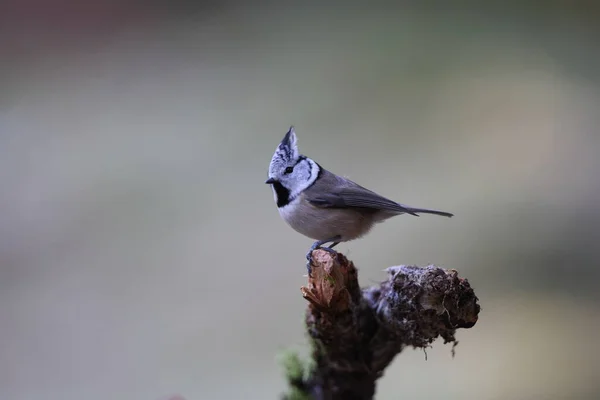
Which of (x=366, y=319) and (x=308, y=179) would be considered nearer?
(x=366, y=319)

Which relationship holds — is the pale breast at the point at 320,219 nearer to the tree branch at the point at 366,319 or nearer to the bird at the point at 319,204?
the bird at the point at 319,204

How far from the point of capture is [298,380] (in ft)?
5.06

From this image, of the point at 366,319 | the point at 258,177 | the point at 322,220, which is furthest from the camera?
the point at 258,177

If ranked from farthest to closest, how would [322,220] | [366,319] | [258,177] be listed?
1. [258,177]
2. [322,220]
3. [366,319]

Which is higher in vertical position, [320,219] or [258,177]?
[258,177]

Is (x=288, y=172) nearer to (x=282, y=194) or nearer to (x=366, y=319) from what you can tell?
(x=282, y=194)

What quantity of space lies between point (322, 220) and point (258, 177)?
2.03 meters

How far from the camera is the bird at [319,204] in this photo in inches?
60.4

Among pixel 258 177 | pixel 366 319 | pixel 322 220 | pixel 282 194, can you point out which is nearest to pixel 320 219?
pixel 322 220

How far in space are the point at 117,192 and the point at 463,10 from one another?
A: 284cm

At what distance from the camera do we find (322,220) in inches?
60.2

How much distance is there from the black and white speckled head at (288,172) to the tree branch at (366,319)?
0.30 meters

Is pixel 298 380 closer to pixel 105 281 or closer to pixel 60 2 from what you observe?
pixel 105 281

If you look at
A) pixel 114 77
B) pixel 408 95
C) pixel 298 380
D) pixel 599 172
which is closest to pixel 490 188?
pixel 599 172
